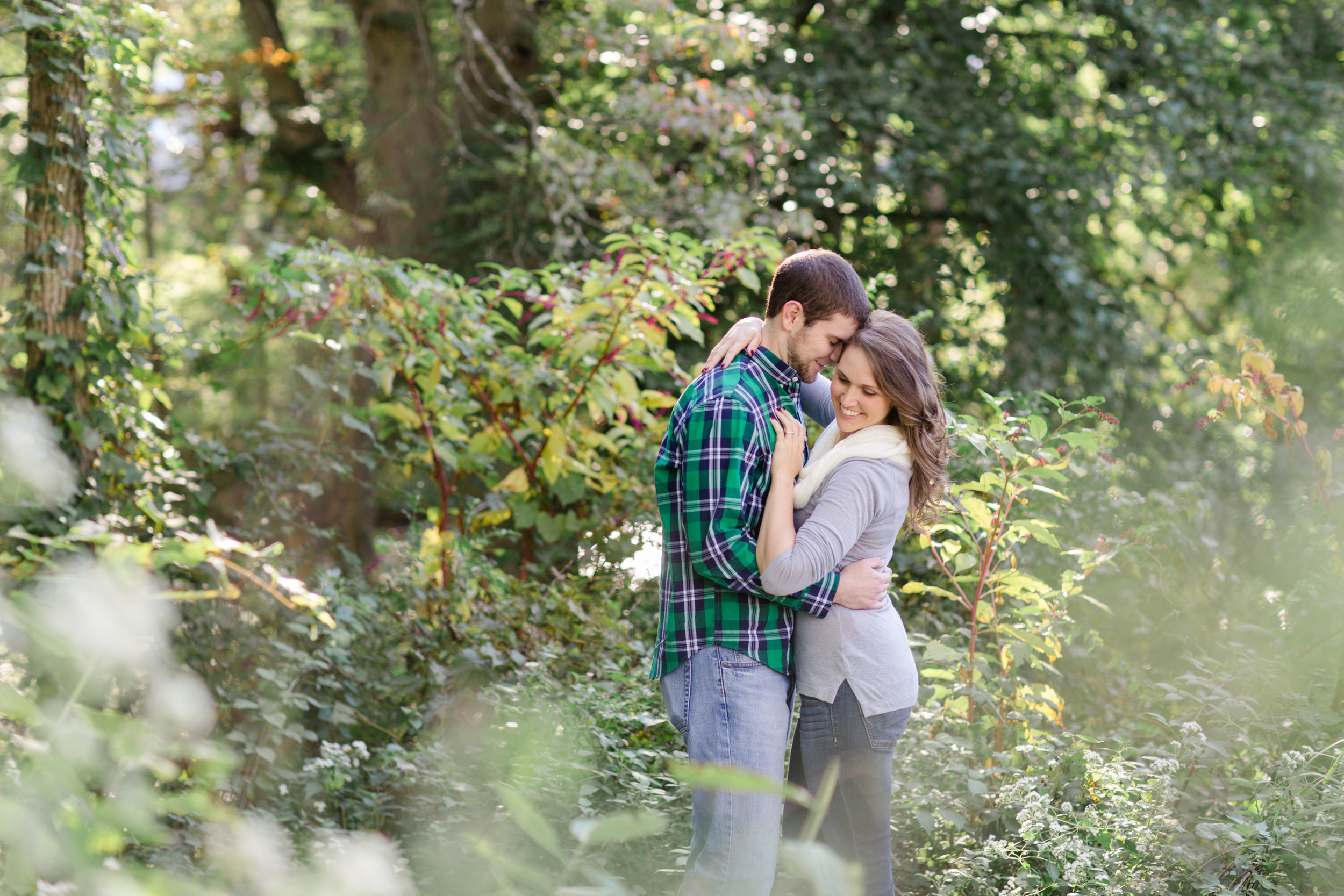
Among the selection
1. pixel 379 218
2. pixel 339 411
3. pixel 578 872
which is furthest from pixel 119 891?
pixel 379 218

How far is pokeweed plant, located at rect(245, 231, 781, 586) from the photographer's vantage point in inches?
154

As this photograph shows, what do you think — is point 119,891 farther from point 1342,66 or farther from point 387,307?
point 1342,66

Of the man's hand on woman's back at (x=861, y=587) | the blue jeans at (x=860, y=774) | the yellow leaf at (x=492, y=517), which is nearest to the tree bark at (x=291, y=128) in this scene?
the yellow leaf at (x=492, y=517)

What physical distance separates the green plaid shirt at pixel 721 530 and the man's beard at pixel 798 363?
0.34 feet

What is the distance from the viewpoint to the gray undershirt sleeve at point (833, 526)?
1.98 metres

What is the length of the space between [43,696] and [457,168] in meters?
4.63

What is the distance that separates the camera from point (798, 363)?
228 centimetres

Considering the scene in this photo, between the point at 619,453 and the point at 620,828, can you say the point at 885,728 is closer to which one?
the point at 620,828

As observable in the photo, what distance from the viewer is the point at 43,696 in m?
3.04

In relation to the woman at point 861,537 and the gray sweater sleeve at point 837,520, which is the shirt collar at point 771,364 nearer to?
the woman at point 861,537

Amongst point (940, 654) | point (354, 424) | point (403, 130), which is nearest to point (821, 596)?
point (940, 654)

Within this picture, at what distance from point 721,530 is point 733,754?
1.50 feet

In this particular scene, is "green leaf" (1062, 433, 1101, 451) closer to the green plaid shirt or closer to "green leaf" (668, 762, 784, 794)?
the green plaid shirt

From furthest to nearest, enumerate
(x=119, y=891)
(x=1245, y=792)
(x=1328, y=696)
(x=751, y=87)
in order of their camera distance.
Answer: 1. (x=751, y=87)
2. (x=1328, y=696)
3. (x=1245, y=792)
4. (x=119, y=891)
